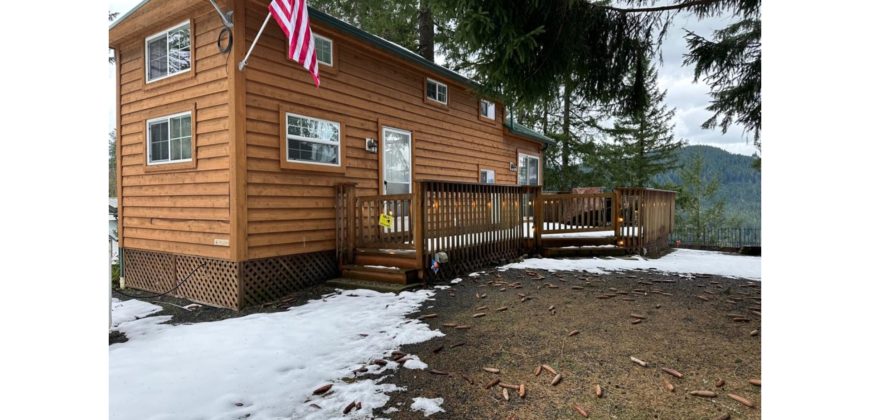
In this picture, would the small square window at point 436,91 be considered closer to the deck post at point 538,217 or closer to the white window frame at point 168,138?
the deck post at point 538,217

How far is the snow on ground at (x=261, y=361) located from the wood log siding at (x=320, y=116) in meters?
1.50

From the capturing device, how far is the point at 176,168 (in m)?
6.12

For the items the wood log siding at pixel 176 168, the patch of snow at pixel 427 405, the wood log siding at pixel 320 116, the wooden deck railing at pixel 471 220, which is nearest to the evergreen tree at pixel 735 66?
the wooden deck railing at pixel 471 220

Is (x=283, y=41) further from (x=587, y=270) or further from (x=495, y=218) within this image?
(x=587, y=270)

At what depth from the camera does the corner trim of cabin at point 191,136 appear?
5.75m

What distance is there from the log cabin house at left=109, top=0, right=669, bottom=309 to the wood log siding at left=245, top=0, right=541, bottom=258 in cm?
2

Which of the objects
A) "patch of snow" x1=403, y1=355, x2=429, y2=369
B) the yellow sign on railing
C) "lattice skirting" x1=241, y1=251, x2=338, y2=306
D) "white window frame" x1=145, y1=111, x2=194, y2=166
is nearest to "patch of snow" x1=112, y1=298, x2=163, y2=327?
"lattice skirting" x1=241, y1=251, x2=338, y2=306

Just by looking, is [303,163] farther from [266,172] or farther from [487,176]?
[487,176]

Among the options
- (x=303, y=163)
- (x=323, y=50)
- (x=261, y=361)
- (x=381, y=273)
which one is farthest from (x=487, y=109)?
(x=261, y=361)

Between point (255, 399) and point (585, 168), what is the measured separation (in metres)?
20.4

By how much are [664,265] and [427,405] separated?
5952 mm

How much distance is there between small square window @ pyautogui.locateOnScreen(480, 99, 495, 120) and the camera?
11.1 meters

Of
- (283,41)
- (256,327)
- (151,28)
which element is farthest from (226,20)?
(256,327)

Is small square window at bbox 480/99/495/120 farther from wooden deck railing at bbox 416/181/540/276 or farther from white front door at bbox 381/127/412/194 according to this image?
wooden deck railing at bbox 416/181/540/276
